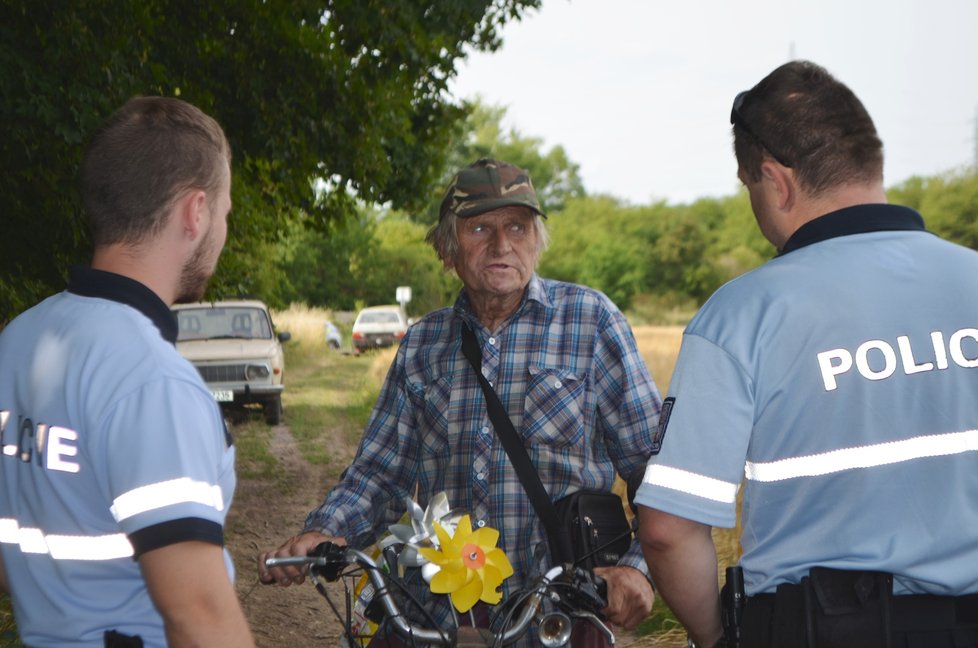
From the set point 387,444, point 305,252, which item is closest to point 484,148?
point 305,252

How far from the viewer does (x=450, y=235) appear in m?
3.81

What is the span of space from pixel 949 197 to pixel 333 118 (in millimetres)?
66829

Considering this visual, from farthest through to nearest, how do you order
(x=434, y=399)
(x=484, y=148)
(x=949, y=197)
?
1. (x=484, y=148)
2. (x=949, y=197)
3. (x=434, y=399)

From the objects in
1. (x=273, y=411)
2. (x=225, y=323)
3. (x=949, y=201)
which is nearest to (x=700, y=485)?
(x=225, y=323)

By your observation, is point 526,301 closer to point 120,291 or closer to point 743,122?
point 743,122

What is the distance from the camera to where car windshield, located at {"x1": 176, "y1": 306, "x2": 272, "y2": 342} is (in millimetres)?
17219

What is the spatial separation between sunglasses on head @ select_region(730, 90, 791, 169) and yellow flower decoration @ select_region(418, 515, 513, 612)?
1.06m

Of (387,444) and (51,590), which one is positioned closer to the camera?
(51,590)

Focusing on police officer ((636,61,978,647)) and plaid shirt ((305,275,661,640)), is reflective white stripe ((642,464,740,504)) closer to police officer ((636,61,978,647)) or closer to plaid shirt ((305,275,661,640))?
police officer ((636,61,978,647))

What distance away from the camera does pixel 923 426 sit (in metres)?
2.12

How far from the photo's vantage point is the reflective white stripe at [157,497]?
1899 mm

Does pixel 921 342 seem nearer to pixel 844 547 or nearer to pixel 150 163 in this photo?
pixel 844 547

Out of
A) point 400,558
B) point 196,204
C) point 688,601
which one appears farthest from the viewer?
point 400,558

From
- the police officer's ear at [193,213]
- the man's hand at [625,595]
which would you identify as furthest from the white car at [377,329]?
the police officer's ear at [193,213]
